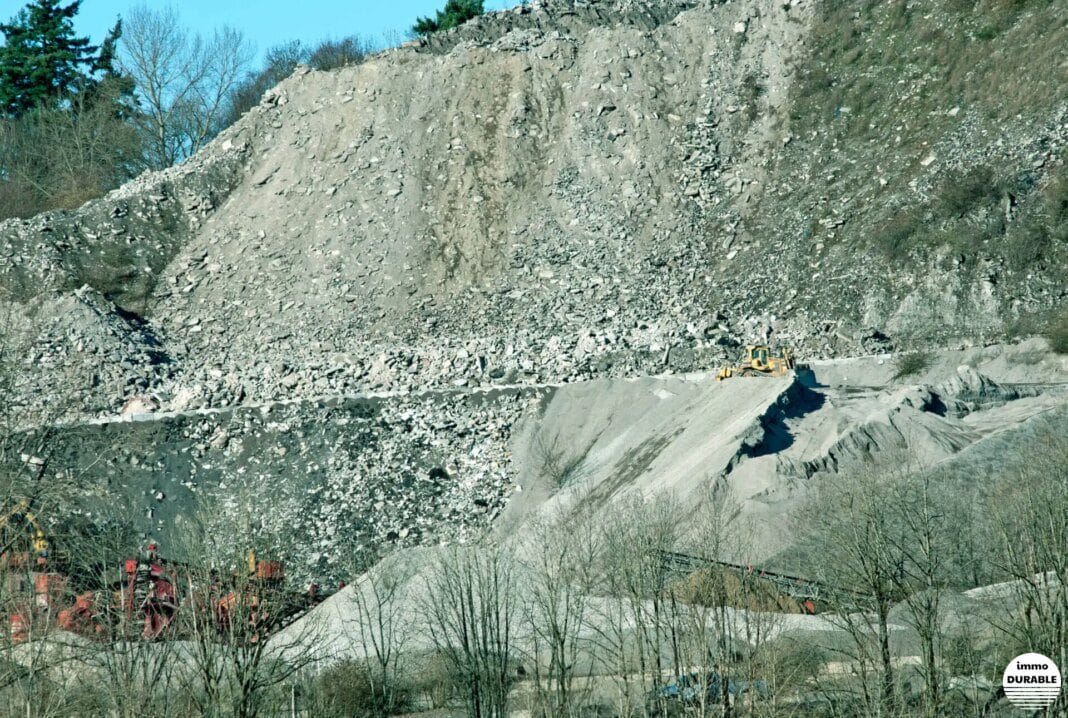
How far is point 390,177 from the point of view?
5059 cm

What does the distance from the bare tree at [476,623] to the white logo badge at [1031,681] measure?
7118 mm

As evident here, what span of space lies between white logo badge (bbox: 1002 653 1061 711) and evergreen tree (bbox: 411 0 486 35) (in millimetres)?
48495

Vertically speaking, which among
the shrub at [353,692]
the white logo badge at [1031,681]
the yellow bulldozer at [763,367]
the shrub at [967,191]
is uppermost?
the shrub at [967,191]

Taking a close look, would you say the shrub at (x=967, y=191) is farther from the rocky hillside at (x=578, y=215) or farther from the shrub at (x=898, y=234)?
the shrub at (x=898, y=234)

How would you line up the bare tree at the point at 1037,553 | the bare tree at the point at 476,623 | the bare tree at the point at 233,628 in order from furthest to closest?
the bare tree at the point at 476,623 < the bare tree at the point at 1037,553 < the bare tree at the point at 233,628

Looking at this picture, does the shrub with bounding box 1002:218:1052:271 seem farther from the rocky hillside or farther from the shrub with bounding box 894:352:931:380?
the shrub with bounding box 894:352:931:380

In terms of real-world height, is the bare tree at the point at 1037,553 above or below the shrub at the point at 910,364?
below

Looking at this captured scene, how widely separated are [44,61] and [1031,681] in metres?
59.5

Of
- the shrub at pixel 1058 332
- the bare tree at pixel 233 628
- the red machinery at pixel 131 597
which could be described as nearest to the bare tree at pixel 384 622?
the bare tree at pixel 233 628

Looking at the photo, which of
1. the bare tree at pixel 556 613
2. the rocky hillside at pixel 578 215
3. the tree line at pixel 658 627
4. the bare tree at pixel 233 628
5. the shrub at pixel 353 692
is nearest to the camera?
the bare tree at pixel 233 628

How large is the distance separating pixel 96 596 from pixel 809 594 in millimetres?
11710

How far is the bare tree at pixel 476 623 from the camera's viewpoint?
21.5 m

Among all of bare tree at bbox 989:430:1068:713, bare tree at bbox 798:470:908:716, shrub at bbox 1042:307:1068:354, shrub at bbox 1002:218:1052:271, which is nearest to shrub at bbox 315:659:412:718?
bare tree at bbox 798:470:908:716

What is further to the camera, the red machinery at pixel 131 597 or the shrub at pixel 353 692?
the shrub at pixel 353 692
